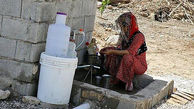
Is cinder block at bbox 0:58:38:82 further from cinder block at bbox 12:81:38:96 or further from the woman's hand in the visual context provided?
the woman's hand

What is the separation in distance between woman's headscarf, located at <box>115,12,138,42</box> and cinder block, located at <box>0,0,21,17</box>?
5.29 ft

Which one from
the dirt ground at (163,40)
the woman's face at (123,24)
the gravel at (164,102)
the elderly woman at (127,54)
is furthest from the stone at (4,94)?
the dirt ground at (163,40)

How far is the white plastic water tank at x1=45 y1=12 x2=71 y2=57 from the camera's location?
446 centimetres

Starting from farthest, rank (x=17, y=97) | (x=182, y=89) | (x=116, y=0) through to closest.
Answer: (x=116, y=0)
(x=182, y=89)
(x=17, y=97)

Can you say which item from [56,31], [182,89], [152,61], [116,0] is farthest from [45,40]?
[116,0]

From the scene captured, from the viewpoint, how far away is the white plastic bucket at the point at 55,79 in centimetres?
438

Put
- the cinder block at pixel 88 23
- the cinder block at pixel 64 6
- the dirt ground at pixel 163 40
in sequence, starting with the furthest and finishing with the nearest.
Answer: the dirt ground at pixel 163 40
the cinder block at pixel 88 23
the cinder block at pixel 64 6

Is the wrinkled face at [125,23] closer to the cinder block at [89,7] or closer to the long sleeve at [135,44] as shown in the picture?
the long sleeve at [135,44]

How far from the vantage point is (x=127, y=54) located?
5367mm

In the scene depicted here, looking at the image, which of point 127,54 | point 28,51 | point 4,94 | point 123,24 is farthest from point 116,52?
point 4,94

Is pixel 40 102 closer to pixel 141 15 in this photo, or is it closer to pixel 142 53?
pixel 142 53

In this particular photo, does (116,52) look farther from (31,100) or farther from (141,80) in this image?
(31,100)

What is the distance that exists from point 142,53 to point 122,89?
23.5 inches

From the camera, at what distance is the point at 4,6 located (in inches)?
181
